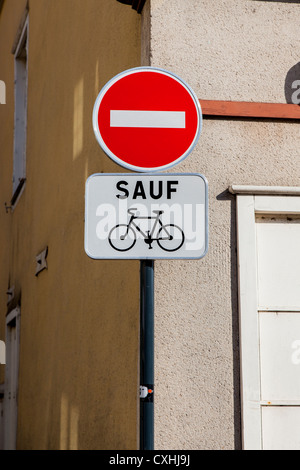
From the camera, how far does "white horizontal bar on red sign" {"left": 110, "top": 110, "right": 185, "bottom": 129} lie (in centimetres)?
379

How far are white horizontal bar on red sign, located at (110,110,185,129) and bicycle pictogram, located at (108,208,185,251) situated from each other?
45 cm

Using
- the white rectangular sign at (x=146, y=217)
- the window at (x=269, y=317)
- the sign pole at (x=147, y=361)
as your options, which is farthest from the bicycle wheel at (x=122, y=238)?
the window at (x=269, y=317)

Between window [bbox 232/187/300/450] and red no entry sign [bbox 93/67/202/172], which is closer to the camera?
red no entry sign [bbox 93/67/202/172]

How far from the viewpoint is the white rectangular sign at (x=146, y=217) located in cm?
357

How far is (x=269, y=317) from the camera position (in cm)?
487

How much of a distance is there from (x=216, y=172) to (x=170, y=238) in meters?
1.42

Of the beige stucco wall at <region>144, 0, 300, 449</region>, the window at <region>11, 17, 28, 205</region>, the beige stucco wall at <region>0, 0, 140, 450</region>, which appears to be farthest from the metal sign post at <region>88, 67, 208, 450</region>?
the window at <region>11, 17, 28, 205</region>

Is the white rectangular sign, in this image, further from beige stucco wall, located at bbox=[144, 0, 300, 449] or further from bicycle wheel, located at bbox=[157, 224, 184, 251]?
beige stucco wall, located at bbox=[144, 0, 300, 449]

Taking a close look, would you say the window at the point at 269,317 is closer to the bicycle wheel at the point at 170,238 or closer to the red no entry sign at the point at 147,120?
the red no entry sign at the point at 147,120

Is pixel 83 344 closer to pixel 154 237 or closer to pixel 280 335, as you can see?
pixel 280 335

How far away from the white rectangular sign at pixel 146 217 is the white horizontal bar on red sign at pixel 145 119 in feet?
0.94

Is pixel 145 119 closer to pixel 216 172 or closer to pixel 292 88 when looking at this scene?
pixel 216 172

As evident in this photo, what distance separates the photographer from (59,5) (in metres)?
8.68

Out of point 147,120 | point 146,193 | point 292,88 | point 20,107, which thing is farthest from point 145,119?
point 20,107
